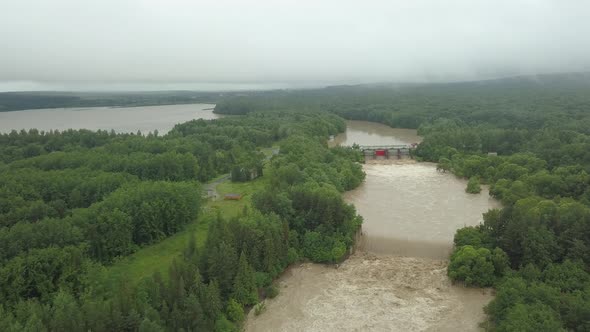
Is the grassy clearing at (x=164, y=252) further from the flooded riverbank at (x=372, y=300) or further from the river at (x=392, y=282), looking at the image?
the river at (x=392, y=282)

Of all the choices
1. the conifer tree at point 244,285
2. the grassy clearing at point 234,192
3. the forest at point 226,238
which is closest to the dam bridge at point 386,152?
the forest at point 226,238

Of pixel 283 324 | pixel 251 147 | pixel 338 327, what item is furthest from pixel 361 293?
pixel 251 147

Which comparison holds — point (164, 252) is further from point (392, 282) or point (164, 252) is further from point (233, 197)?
point (392, 282)

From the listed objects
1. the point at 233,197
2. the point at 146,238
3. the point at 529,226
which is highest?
the point at 529,226

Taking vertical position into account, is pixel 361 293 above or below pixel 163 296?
below

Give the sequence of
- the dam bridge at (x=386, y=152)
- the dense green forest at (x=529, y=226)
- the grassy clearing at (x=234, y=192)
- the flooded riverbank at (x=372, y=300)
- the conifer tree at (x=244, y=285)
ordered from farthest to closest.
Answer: the dam bridge at (x=386, y=152)
the grassy clearing at (x=234, y=192)
the conifer tree at (x=244, y=285)
the flooded riverbank at (x=372, y=300)
the dense green forest at (x=529, y=226)

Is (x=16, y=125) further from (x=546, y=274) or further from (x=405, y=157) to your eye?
(x=546, y=274)

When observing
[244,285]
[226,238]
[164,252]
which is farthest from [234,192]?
[244,285]
